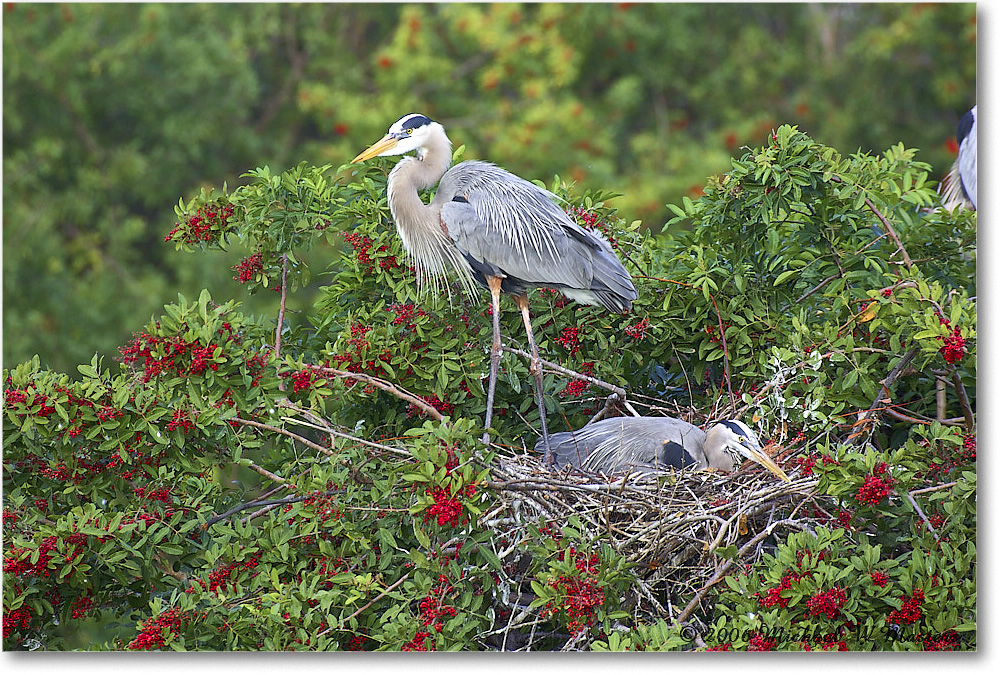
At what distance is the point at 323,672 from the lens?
8.51ft

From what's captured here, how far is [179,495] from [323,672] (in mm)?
534

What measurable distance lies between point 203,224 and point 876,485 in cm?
180

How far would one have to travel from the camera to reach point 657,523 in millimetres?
2660

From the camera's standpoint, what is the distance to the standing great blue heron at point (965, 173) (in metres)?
3.59

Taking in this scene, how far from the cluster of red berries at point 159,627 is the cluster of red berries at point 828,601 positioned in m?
1.34

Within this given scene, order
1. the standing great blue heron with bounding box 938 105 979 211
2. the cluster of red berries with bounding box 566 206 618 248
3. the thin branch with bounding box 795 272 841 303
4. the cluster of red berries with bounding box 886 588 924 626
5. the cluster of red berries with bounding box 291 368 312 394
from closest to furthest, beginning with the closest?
the cluster of red berries with bounding box 886 588 924 626 < the cluster of red berries with bounding box 291 368 312 394 < the thin branch with bounding box 795 272 841 303 < the cluster of red berries with bounding box 566 206 618 248 < the standing great blue heron with bounding box 938 105 979 211

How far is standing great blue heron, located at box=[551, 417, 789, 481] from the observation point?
2.88 m

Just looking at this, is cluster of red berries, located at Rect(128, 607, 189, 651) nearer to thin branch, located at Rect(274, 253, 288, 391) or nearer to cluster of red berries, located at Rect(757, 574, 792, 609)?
thin branch, located at Rect(274, 253, 288, 391)

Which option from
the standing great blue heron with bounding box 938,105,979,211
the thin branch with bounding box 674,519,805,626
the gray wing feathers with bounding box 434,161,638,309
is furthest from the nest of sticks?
the standing great blue heron with bounding box 938,105,979,211

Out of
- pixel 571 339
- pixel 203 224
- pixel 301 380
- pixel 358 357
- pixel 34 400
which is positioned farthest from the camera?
pixel 571 339

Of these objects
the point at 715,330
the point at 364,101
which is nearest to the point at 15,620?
the point at 715,330

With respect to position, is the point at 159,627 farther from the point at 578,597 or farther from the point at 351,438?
the point at 578,597

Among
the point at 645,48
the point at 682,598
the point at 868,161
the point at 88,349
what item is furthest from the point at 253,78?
the point at 682,598

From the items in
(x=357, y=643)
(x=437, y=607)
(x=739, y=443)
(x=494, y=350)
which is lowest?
(x=357, y=643)
